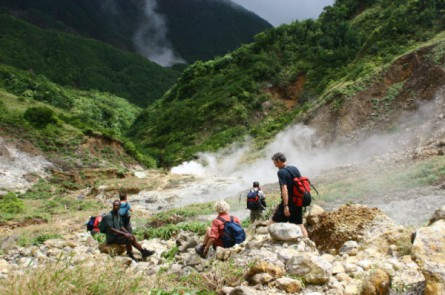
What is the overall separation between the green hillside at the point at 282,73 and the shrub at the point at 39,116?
36.7 ft

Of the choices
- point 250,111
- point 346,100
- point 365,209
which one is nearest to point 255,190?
point 365,209

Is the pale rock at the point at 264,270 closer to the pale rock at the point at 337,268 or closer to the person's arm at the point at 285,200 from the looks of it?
the pale rock at the point at 337,268

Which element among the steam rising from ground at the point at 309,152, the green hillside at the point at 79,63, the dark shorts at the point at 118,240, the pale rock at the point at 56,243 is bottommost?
the dark shorts at the point at 118,240

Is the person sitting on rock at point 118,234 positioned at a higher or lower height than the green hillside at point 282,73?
lower

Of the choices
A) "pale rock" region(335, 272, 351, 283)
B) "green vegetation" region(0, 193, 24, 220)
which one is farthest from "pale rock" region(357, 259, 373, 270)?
"green vegetation" region(0, 193, 24, 220)

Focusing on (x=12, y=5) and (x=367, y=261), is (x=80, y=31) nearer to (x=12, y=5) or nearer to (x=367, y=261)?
(x=12, y=5)

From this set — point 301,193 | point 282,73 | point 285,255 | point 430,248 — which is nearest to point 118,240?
point 301,193

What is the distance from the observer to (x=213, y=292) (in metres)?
4.09

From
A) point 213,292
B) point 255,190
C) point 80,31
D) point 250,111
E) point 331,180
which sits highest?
point 80,31

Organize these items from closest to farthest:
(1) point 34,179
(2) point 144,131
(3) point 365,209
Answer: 1. (3) point 365,209
2. (1) point 34,179
3. (2) point 144,131

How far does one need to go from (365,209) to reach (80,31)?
13423 centimetres

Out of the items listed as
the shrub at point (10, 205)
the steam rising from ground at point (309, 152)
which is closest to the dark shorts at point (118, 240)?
the steam rising from ground at point (309, 152)

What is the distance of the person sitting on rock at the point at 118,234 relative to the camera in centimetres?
753

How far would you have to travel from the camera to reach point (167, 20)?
518 feet
